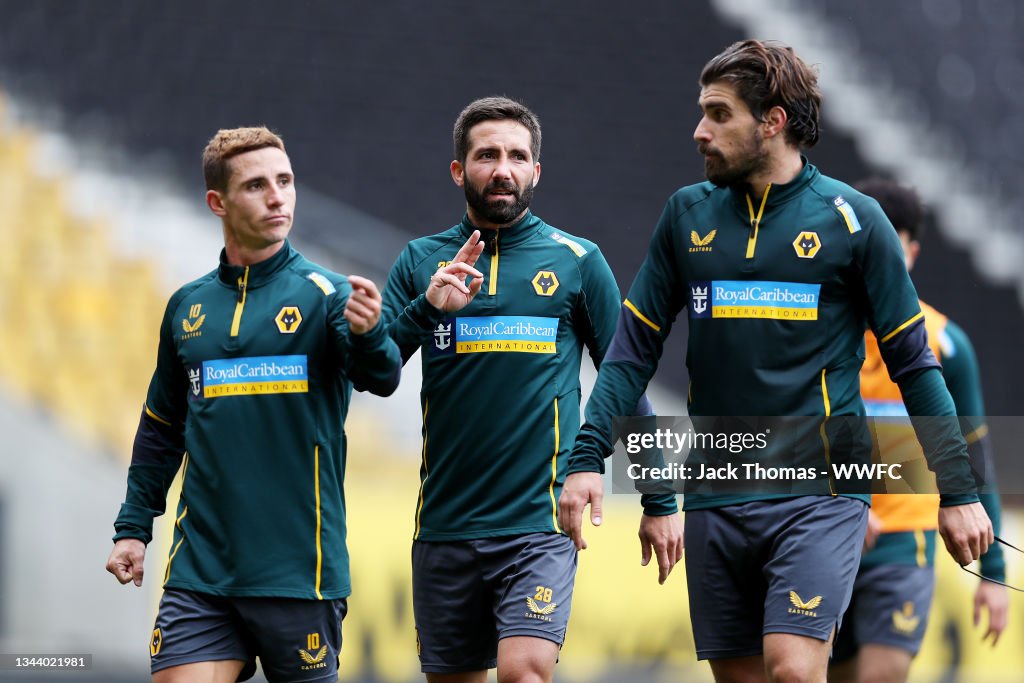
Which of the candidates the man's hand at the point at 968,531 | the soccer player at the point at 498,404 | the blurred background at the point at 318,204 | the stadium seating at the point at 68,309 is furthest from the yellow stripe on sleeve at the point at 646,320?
the stadium seating at the point at 68,309

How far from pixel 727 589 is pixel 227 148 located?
6.72ft

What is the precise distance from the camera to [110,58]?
7.83m

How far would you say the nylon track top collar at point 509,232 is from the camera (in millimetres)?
4676

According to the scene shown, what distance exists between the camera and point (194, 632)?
4188mm

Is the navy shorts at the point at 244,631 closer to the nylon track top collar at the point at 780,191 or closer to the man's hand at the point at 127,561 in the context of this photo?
the man's hand at the point at 127,561

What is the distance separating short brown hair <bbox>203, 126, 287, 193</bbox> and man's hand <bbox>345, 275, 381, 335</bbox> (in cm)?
74

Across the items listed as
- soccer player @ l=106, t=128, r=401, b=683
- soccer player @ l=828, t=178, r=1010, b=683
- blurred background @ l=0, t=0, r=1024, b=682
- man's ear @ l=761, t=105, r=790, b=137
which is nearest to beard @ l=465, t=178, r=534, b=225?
soccer player @ l=106, t=128, r=401, b=683

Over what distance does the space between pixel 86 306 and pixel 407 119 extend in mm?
2006

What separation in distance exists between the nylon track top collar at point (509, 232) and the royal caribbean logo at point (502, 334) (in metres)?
0.27

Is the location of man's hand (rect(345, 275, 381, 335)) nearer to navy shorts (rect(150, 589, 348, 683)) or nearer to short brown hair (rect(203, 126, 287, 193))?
short brown hair (rect(203, 126, 287, 193))

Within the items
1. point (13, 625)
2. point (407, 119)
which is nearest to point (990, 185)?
point (407, 119)

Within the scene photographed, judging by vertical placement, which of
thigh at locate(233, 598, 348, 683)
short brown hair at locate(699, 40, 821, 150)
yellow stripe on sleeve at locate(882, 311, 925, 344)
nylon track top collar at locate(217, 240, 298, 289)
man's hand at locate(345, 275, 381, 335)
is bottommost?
thigh at locate(233, 598, 348, 683)

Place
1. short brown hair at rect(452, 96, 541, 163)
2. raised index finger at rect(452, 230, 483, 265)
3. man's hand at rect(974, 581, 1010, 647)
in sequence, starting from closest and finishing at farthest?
raised index finger at rect(452, 230, 483, 265), short brown hair at rect(452, 96, 541, 163), man's hand at rect(974, 581, 1010, 647)

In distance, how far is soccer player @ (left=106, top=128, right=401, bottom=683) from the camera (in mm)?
4195
